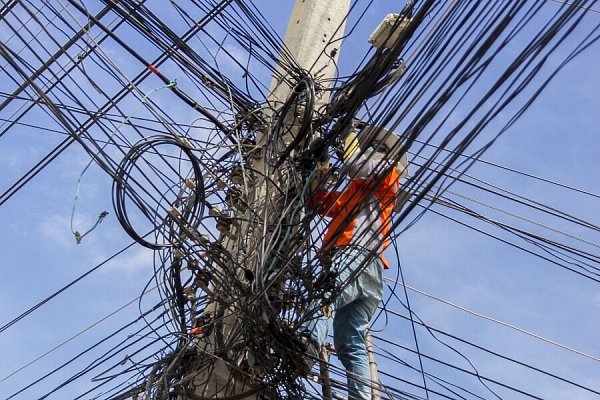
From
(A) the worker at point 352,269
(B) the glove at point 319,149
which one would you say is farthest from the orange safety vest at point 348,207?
(B) the glove at point 319,149

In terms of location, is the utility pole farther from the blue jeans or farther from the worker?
the blue jeans

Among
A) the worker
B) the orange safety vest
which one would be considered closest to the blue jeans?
the worker

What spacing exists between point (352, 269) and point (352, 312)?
0.89 feet

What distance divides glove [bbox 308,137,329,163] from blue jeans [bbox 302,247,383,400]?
0.66 m

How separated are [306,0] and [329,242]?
260 cm

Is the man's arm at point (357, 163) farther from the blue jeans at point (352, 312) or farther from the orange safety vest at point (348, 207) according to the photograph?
Result: the blue jeans at point (352, 312)

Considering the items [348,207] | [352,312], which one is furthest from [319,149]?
[352,312]

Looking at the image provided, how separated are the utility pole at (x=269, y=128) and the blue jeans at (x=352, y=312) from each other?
52 centimetres

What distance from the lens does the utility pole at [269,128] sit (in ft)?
19.4

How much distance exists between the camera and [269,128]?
21.7 feet

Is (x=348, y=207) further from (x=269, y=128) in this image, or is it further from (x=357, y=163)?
(x=269, y=128)

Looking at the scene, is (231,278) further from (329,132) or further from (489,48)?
(489,48)

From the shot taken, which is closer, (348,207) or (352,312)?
(352,312)

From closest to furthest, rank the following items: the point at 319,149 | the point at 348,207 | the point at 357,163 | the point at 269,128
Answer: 1. the point at 357,163
2. the point at 319,149
3. the point at 348,207
4. the point at 269,128
